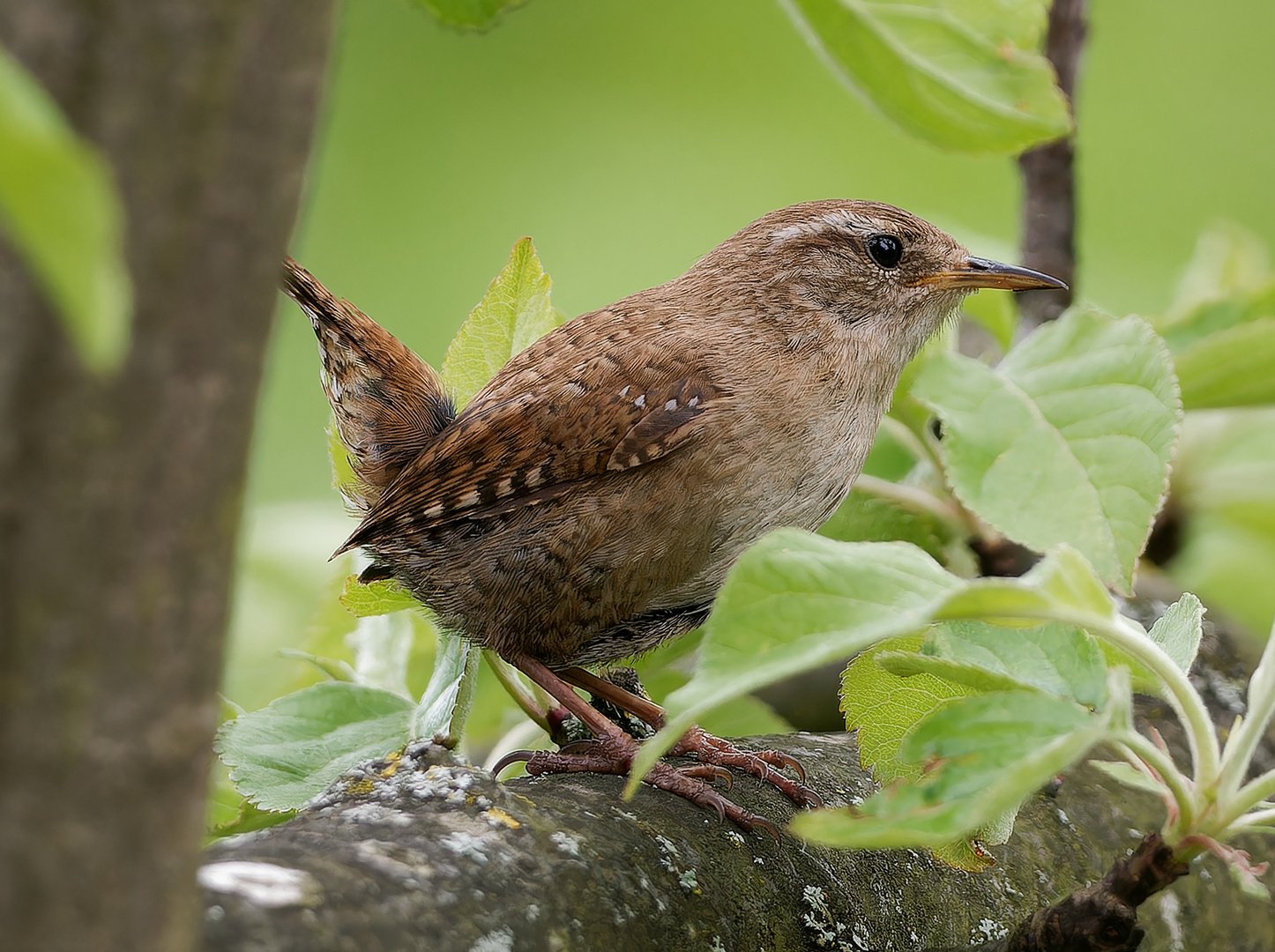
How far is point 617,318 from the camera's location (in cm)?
Answer: 203

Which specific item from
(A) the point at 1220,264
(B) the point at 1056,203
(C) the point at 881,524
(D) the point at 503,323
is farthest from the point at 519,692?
(A) the point at 1220,264

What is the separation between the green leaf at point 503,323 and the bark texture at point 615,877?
0.74 m

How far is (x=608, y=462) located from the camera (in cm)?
179

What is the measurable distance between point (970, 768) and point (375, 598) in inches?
51.0

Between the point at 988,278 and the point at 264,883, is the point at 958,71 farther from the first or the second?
the point at 264,883

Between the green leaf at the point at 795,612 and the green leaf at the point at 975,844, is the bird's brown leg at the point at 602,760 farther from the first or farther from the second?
the green leaf at the point at 795,612

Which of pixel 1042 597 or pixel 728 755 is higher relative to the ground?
pixel 1042 597

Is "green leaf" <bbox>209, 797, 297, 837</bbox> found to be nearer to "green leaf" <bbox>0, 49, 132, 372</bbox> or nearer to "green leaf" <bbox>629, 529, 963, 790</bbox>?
"green leaf" <bbox>629, 529, 963, 790</bbox>

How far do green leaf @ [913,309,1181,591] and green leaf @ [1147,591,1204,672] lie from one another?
0.27m

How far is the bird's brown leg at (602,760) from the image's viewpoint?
52.4 inches

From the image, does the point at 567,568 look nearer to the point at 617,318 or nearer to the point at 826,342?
the point at 617,318

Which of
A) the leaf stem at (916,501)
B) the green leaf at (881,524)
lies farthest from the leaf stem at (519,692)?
the leaf stem at (916,501)

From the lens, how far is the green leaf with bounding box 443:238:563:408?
181 centimetres

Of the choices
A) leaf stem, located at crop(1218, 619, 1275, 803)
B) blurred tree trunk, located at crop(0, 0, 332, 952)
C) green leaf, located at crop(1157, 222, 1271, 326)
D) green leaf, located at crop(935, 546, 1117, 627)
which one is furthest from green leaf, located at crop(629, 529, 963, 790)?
green leaf, located at crop(1157, 222, 1271, 326)
